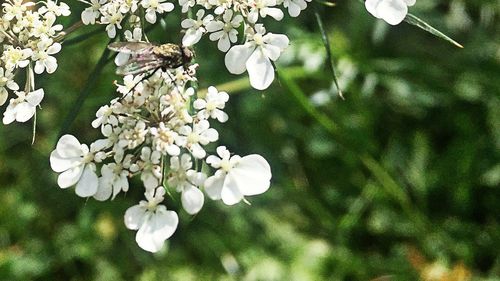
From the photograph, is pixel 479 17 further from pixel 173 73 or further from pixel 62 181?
pixel 62 181

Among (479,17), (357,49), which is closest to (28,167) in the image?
(357,49)

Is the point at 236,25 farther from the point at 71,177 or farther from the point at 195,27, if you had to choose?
the point at 71,177

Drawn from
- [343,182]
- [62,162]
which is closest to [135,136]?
[62,162]

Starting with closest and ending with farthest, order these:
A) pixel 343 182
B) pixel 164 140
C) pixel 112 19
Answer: pixel 164 140
pixel 112 19
pixel 343 182

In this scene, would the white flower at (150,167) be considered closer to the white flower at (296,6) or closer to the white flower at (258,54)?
the white flower at (258,54)

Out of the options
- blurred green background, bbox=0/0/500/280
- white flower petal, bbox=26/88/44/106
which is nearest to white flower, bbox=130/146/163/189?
white flower petal, bbox=26/88/44/106

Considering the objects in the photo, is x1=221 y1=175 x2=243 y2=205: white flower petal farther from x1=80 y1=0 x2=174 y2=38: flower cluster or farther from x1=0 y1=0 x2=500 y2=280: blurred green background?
x1=0 y1=0 x2=500 y2=280: blurred green background
